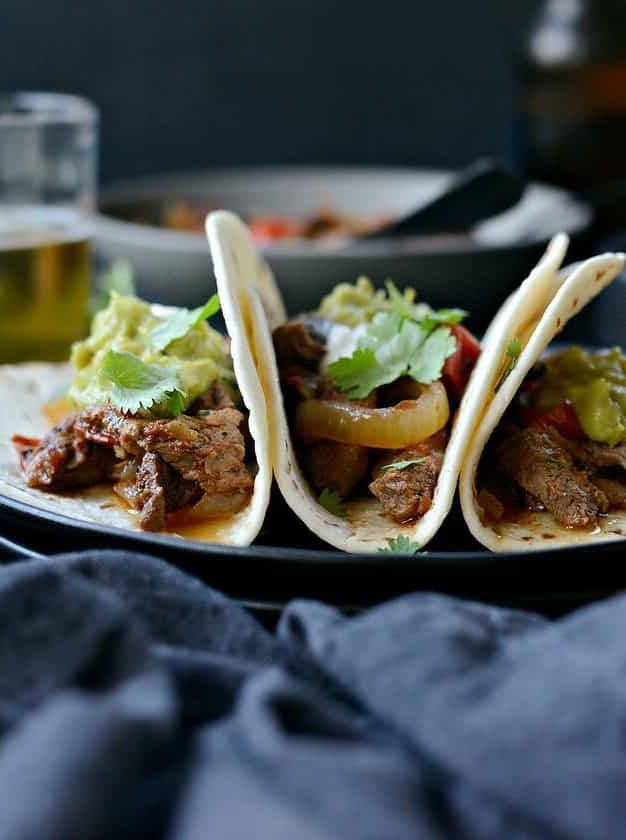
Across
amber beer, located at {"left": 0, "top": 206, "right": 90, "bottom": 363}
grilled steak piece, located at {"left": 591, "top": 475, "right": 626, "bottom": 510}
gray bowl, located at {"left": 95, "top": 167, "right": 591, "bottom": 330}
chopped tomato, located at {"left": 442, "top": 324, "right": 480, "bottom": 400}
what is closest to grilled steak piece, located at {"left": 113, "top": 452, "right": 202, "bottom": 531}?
chopped tomato, located at {"left": 442, "top": 324, "right": 480, "bottom": 400}

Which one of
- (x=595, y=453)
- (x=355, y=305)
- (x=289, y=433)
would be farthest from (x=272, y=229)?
(x=595, y=453)

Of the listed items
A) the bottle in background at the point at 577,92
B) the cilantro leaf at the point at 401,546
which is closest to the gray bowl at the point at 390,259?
the bottle in background at the point at 577,92

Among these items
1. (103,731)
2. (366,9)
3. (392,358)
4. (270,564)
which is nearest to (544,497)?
(392,358)

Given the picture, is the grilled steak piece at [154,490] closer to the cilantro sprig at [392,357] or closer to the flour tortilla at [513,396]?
the cilantro sprig at [392,357]

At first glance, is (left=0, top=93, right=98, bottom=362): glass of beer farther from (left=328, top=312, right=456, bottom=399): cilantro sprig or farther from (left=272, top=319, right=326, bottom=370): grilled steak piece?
(left=328, top=312, right=456, bottom=399): cilantro sprig

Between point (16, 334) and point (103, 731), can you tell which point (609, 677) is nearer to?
point (103, 731)

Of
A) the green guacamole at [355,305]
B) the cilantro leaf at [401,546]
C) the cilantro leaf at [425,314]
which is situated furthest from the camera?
the green guacamole at [355,305]
